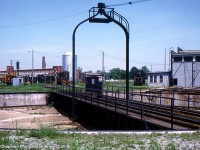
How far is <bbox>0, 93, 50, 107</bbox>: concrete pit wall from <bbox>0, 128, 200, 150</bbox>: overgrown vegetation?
26.4m

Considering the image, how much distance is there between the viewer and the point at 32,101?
37.4 m

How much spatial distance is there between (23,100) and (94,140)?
29020 millimetres

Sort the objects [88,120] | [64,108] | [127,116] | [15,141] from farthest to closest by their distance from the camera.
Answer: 1. [64,108]
2. [88,120]
3. [127,116]
4. [15,141]

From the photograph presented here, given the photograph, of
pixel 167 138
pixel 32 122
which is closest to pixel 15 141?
pixel 167 138

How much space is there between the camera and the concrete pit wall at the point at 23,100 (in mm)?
35656

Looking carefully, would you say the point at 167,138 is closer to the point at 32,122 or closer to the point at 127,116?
the point at 127,116

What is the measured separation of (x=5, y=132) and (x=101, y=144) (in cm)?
374

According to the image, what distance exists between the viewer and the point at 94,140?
920 cm

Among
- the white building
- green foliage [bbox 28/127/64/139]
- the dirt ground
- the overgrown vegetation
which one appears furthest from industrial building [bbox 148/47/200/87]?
green foliage [bbox 28/127/64/139]

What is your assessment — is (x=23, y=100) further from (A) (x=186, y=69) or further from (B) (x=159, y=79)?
(B) (x=159, y=79)

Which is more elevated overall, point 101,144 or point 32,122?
point 101,144

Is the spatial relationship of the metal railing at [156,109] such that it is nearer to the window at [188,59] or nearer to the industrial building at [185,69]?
the industrial building at [185,69]

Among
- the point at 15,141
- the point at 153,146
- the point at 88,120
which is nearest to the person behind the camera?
the point at 153,146

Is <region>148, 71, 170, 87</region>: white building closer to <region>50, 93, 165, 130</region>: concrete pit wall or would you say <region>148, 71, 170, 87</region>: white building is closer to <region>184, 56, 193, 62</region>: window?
<region>184, 56, 193, 62</region>: window
